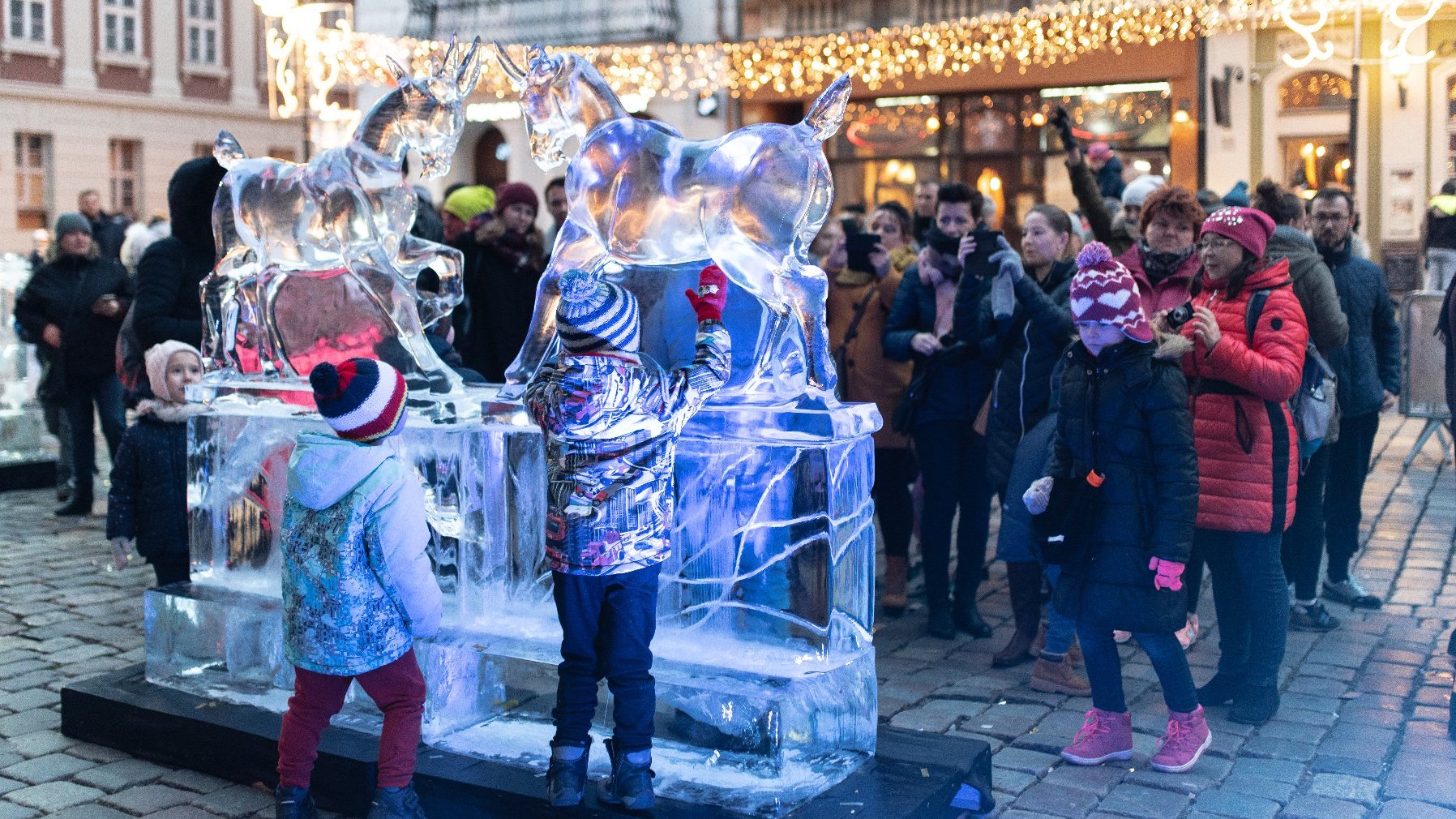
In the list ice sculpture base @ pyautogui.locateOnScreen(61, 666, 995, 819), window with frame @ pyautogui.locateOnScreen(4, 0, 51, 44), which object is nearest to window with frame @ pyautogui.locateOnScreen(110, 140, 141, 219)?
window with frame @ pyautogui.locateOnScreen(4, 0, 51, 44)

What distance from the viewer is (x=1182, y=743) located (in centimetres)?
472

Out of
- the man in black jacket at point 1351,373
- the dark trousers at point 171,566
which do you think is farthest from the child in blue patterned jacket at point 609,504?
the man in black jacket at point 1351,373

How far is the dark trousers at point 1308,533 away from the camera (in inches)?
249

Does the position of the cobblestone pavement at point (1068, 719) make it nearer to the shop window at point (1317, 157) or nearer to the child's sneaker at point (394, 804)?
the child's sneaker at point (394, 804)

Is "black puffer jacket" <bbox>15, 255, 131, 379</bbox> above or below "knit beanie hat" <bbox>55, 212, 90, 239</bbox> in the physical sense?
below

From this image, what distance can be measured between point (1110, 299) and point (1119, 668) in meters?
1.23

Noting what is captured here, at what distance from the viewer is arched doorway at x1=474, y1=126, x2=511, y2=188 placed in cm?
2383

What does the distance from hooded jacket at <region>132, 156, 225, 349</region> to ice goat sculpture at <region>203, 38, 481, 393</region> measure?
1.11 m

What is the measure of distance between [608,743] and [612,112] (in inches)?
79.5

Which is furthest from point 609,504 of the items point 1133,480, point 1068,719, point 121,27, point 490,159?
point 121,27

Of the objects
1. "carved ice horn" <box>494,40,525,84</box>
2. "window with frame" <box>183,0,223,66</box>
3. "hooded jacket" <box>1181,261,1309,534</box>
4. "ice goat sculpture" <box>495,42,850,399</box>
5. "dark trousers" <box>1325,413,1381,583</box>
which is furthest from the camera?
"window with frame" <box>183,0,223,66</box>

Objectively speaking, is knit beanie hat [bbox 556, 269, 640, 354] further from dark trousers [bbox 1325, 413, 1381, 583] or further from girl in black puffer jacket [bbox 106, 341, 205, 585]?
dark trousers [bbox 1325, 413, 1381, 583]

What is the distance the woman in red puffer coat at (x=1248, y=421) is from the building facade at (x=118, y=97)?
27015mm

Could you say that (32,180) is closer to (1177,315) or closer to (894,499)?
(894,499)
